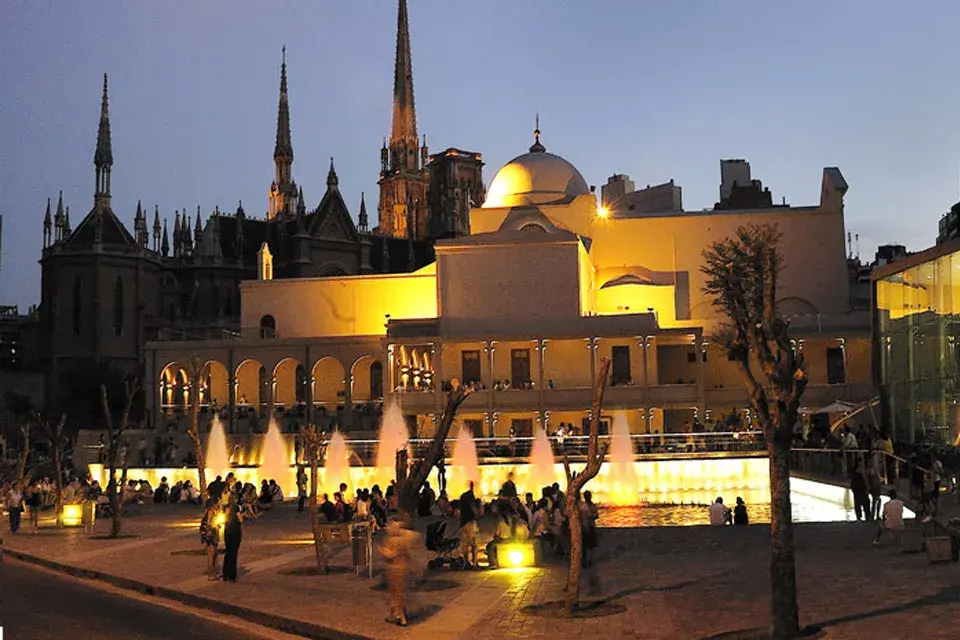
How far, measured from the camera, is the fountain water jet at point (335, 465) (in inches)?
1486

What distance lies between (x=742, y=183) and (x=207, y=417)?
123 ft

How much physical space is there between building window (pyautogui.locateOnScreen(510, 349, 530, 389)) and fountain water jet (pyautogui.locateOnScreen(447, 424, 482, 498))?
13.0m

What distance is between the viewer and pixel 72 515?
3009 cm

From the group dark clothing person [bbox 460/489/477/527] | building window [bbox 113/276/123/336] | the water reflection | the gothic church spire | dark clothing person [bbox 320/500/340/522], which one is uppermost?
the gothic church spire

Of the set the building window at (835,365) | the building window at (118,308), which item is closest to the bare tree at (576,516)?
the building window at (835,365)

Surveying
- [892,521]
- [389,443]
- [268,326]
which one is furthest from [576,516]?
[268,326]

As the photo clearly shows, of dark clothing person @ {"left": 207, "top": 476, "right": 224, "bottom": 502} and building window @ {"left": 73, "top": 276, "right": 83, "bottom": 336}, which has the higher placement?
building window @ {"left": 73, "top": 276, "right": 83, "bottom": 336}

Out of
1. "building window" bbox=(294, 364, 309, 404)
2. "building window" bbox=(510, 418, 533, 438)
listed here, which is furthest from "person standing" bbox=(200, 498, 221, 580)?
"building window" bbox=(294, 364, 309, 404)

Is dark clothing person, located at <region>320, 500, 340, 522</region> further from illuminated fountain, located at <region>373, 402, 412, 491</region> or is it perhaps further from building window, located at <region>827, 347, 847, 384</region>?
building window, located at <region>827, 347, 847, 384</region>

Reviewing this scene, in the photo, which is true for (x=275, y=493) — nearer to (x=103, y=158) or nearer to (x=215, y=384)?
(x=215, y=384)

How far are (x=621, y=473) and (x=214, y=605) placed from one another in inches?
931

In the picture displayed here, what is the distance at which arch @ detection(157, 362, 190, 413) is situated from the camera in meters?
57.4

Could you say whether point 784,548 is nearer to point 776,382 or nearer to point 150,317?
point 776,382

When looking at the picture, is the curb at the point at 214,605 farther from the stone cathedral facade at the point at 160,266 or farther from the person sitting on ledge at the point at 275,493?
the stone cathedral facade at the point at 160,266
